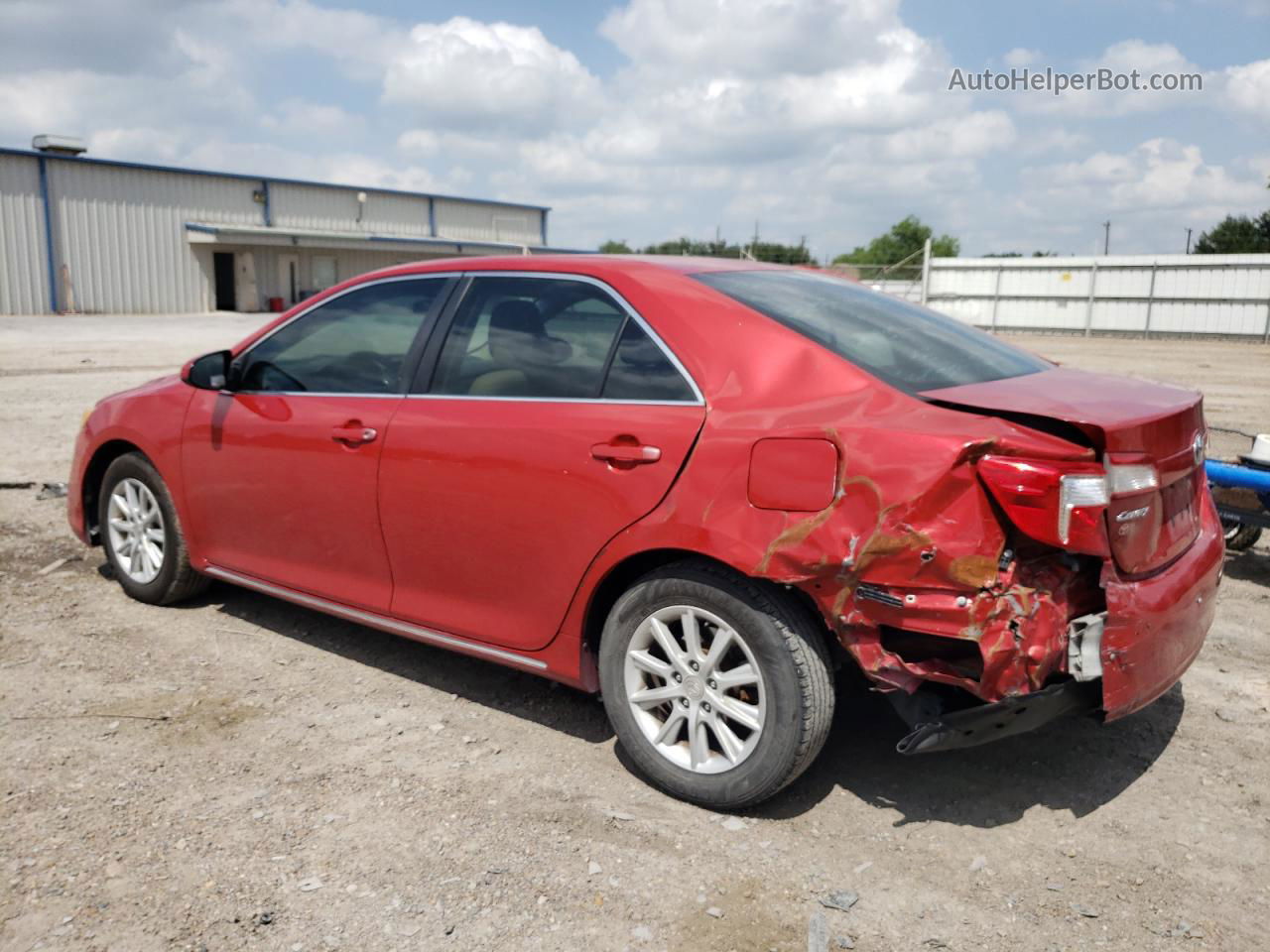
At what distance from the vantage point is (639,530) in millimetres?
3240

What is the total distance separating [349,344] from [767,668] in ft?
7.40

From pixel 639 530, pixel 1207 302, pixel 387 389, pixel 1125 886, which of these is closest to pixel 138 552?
pixel 387 389

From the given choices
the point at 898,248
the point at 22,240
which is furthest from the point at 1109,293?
the point at 898,248

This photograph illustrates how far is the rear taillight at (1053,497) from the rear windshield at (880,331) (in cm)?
42

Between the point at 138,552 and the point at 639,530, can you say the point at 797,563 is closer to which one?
the point at 639,530

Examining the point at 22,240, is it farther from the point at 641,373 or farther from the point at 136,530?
the point at 641,373

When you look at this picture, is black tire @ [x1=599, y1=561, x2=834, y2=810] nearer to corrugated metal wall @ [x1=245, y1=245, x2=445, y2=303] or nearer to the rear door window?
the rear door window

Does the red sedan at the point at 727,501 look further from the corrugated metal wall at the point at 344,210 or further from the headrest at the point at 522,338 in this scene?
the corrugated metal wall at the point at 344,210

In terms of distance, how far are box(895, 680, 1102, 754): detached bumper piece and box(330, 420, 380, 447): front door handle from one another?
87.6 inches

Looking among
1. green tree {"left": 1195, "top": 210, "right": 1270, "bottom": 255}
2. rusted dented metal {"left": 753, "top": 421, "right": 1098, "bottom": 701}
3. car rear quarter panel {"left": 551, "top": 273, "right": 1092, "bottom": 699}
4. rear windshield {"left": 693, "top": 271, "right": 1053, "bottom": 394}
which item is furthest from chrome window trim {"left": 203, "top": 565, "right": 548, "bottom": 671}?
green tree {"left": 1195, "top": 210, "right": 1270, "bottom": 255}

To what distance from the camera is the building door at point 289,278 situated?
4025 centimetres

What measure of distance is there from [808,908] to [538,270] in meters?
2.29

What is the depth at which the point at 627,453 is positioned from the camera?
3285 mm

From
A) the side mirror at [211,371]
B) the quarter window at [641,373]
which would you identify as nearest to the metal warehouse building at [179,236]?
the side mirror at [211,371]
